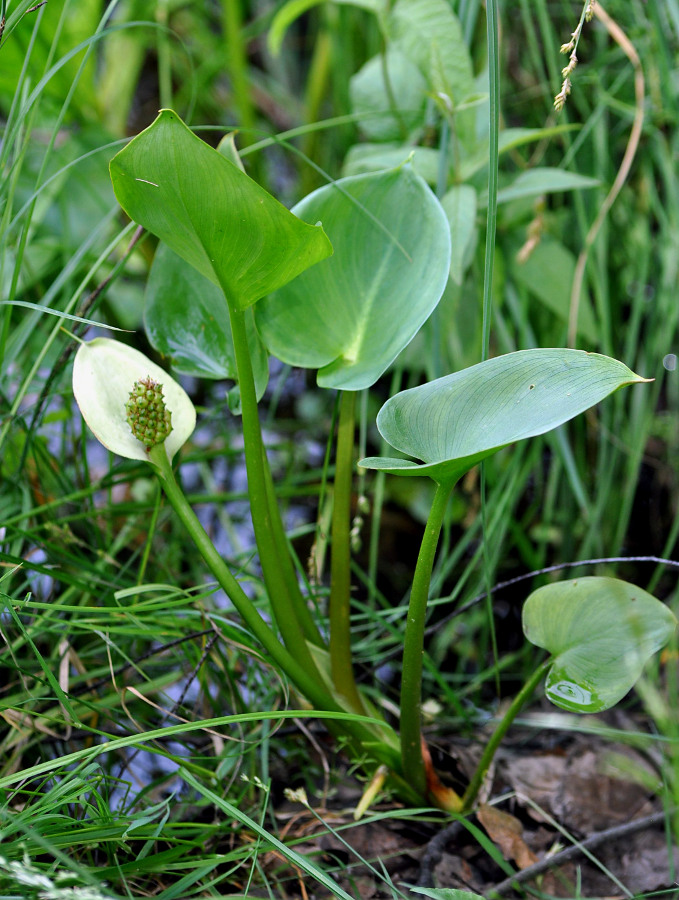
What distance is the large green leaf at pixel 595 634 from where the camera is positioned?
0.54m

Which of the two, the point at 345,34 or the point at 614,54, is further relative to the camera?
the point at 345,34

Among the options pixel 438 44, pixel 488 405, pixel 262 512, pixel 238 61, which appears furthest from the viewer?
pixel 238 61

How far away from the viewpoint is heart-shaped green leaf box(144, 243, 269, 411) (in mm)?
661

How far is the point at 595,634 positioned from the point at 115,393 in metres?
0.42

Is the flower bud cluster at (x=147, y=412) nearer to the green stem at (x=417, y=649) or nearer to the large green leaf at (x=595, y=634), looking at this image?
the green stem at (x=417, y=649)

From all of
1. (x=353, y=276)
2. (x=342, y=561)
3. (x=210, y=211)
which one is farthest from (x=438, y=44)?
(x=342, y=561)

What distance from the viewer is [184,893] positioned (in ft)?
1.80

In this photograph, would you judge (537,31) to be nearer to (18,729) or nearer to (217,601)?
(217,601)

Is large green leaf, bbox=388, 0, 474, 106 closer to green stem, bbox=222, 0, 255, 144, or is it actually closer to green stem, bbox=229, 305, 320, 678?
green stem, bbox=229, 305, 320, 678

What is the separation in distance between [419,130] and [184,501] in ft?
2.19

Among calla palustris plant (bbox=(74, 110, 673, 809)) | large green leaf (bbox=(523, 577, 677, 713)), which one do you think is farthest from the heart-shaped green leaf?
large green leaf (bbox=(523, 577, 677, 713))

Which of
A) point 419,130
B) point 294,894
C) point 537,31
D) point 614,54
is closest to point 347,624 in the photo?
point 294,894

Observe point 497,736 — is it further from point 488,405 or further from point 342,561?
point 488,405

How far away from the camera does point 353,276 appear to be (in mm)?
637
